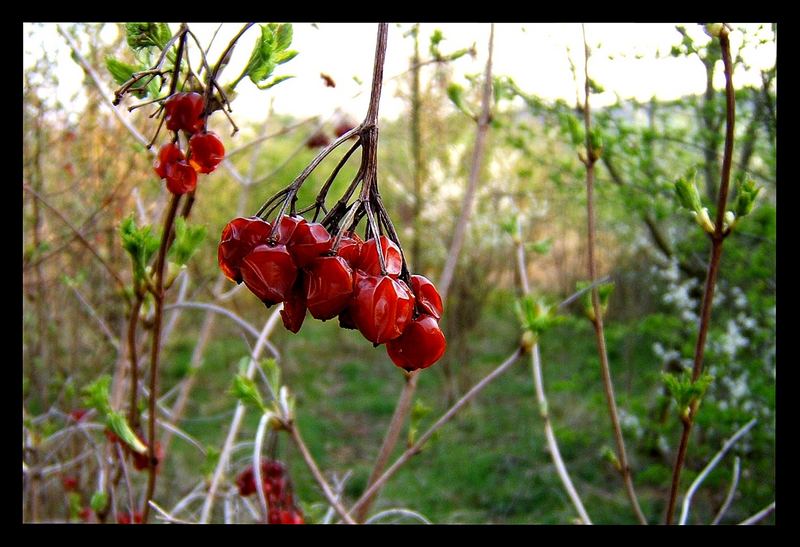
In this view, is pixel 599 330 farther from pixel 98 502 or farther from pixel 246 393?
pixel 98 502

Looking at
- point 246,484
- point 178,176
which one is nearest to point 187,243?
point 178,176

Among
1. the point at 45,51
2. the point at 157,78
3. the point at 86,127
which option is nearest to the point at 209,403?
the point at 86,127

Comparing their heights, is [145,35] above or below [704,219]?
above

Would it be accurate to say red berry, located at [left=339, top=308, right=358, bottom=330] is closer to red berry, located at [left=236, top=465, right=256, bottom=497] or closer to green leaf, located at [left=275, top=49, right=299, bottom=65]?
green leaf, located at [left=275, top=49, right=299, bottom=65]

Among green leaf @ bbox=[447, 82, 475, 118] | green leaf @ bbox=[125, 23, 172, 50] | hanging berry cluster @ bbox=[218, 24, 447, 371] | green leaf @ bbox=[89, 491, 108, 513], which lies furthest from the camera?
green leaf @ bbox=[447, 82, 475, 118]

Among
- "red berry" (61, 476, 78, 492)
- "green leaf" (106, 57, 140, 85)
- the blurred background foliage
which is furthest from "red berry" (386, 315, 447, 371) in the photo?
"red berry" (61, 476, 78, 492)

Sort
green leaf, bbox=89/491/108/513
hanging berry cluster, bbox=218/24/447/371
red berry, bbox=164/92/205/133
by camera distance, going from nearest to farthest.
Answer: hanging berry cluster, bbox=218/24/447/371
red berry, bbox=164/92/205/133
green leaf, bbox=89/491/108/513
